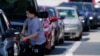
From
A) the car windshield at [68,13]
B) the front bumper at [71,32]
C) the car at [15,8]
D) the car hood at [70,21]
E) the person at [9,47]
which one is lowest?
the front bumper at [71,32]

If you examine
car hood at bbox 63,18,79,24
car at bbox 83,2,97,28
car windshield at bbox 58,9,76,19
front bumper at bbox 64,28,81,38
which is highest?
car windshield at bbox 58,9,76,19

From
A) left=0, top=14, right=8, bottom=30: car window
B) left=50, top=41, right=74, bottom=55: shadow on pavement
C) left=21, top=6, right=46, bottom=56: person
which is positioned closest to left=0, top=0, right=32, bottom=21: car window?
left=50, top=41, right=74, bottom=55: shadow on pavement

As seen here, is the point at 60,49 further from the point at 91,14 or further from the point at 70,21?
the point at 91,14

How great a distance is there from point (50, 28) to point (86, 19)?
13.8 metres

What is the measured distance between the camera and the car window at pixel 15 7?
612 inches

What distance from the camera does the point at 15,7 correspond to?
Answer: 51.5 ft

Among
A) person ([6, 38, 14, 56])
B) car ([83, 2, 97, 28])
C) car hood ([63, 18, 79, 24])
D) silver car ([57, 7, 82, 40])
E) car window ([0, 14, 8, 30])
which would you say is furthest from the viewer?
car ([83, 2, 97, 28])

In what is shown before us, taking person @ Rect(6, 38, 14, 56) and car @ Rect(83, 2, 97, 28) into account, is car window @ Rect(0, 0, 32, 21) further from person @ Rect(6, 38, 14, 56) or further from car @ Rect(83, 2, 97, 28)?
car @ Rect(83, 2, 97, 28)

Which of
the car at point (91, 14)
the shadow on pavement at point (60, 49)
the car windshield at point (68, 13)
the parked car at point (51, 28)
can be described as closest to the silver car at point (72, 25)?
the car windshield at point (68, 13)

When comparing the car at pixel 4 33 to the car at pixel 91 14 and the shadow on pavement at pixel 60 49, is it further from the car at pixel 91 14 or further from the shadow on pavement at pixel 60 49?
the car at pixel 91 14

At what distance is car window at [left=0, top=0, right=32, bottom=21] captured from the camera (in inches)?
612

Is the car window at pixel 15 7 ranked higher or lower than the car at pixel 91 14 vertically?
higher

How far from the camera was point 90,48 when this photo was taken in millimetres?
20219

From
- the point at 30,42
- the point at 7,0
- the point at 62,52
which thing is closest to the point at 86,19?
the point at 62,52
